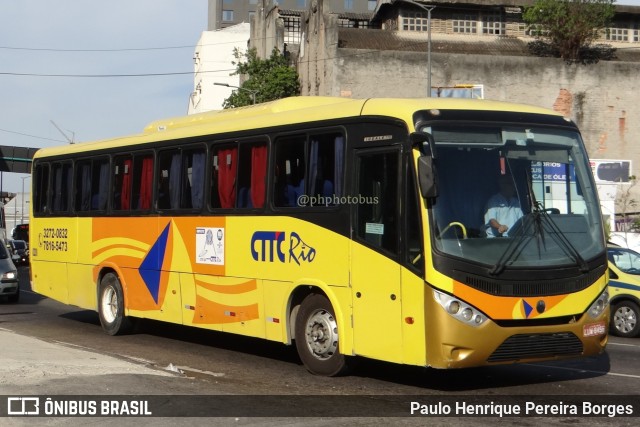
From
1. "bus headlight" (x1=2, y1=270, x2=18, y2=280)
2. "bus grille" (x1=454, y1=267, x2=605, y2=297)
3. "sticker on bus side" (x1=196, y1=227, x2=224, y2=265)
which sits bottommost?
"bus headlight" (x1=2, y1=270, x2=18, y2=280)

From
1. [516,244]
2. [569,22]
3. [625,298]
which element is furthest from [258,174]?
[569,22]

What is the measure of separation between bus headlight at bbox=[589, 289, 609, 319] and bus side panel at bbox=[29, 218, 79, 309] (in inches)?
414

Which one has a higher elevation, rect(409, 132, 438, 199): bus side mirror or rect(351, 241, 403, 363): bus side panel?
rect(409, 132, 438, 199): bus side mirror

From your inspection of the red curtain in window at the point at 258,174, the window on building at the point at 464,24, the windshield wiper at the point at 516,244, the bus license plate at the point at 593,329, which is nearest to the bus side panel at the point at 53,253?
the red curtain in window at the point at 258,174

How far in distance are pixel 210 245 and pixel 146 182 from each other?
8.52 ft

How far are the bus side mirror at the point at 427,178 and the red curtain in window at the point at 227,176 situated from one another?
4.24 meters

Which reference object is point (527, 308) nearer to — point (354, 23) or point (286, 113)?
point (286, 113)

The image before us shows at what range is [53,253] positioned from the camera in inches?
781

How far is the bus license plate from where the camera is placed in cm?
1105

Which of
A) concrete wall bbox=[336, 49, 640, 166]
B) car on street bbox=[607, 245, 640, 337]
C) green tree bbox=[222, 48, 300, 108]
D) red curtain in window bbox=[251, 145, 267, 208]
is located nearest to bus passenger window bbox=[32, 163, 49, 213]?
red curtain in window bbox=[251, 145, 267, 208]

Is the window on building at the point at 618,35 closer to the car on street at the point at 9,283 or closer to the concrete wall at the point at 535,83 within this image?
the concrete wall at the point at 535,83

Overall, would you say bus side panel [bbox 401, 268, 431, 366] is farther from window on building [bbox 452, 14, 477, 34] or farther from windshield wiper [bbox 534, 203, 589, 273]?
window on building [bbox 452, 14, 477, 34]

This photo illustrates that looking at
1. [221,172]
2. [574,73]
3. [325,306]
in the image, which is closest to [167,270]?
[221,172]

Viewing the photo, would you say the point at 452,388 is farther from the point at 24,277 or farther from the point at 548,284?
the point at 24,277
